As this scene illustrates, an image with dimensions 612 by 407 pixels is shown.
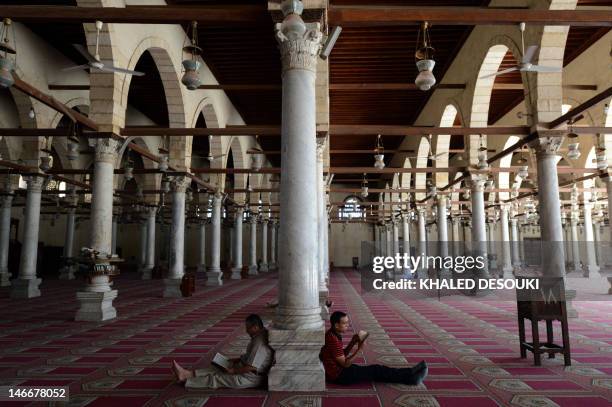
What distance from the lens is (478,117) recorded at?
13.1 m

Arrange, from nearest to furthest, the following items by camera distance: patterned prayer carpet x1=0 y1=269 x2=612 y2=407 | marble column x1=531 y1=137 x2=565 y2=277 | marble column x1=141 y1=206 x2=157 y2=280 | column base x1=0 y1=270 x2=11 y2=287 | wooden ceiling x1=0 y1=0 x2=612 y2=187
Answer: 1. patterned prayer carpet x1=0 y1=269 x2=612 y2=407
2. marble column x1=531 y1=137 x2=565 y2=277
3. wooden ceiling x1=0 y1=0 x2=612 y2=187
4. column base x1=0 y1=270 x2=11 y2=287
5. marble column x1=141 y1=206 x2=157 y2=280

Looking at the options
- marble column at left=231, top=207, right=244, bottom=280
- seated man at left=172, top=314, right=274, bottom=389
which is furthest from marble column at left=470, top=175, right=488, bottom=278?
marble column at left=231, top=207, right=244, bottom=280

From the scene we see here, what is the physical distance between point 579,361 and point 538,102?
5.71 m

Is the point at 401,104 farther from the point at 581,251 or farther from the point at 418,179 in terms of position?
the point at 581,251

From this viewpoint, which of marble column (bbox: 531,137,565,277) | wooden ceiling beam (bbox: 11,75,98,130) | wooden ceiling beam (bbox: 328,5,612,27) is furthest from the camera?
marble column (bbox: 531,137,565,277)

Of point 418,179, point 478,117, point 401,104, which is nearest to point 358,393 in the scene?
point 478,117

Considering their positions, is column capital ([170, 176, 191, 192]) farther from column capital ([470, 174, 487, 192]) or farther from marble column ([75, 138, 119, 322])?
column capital ([470, 174, 487, 192])

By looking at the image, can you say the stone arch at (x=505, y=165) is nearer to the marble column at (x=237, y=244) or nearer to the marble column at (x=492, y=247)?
the marble column at (x=492, y=247)

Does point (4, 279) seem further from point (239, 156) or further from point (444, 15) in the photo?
point (444, 15)

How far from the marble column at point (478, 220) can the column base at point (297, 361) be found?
10.1 m

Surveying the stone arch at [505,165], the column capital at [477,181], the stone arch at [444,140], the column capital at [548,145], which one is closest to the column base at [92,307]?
the column capital at [548,145]

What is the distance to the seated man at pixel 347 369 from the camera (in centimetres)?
468

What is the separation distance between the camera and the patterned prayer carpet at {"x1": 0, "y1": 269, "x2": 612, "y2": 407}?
433 centimetres

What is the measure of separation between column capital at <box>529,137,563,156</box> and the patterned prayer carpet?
343 cm
